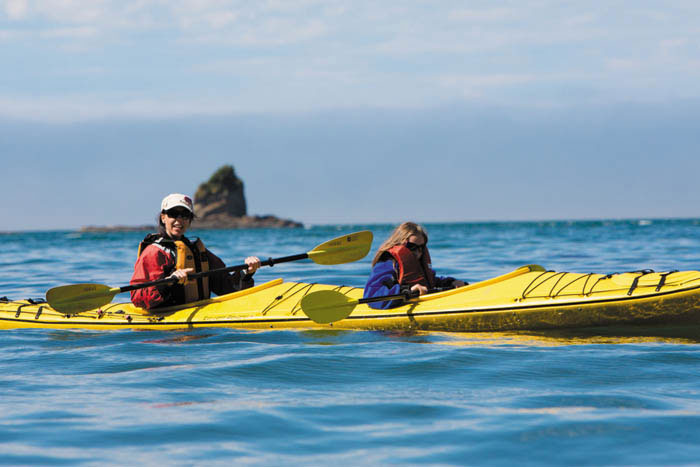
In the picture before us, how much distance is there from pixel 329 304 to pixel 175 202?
1511mm

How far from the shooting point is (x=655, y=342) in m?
5.42

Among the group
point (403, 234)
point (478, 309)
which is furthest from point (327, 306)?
point (478, 309)

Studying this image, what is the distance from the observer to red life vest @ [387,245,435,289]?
6.20 meters

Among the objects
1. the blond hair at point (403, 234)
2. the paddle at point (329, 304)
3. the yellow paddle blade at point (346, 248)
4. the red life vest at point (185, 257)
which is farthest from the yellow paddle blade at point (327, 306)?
the red life vest at point (185, 257)

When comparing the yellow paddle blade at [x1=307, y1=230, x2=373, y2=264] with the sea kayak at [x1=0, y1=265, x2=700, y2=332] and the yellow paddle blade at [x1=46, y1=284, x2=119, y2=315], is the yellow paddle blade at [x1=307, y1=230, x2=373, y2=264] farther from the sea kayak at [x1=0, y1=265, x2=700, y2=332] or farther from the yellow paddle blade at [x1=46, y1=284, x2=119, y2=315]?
the yellow paddle blade at [x1=46, y1=284, x2=119, y2=315]

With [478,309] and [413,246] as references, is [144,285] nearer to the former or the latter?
[413,246]

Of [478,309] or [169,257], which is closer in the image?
[478,309]

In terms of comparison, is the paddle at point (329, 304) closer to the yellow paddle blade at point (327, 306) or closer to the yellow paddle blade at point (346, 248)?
the yellow paddle blade at point (327, 306)

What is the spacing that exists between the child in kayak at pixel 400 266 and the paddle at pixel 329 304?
79mm

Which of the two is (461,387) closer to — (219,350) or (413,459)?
(413,459)

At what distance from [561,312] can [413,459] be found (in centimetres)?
308

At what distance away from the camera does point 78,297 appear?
6.73 meters

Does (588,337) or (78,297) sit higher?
(78,297)

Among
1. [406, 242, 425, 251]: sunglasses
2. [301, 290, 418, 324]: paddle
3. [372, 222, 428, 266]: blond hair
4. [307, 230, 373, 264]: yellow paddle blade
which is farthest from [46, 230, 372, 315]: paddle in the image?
[406, 242, 425, 251]: sunglasses
